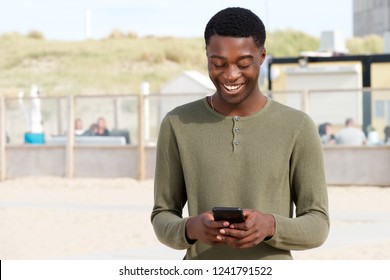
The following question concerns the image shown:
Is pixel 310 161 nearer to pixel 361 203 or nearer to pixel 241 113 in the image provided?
pixel 241 113

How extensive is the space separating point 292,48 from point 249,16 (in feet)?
243

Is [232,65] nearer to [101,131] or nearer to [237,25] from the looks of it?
[237,25]

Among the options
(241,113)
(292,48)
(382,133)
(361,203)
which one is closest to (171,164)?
(241,113)

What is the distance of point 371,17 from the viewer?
191 feet

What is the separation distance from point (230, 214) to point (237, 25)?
20.4 inches

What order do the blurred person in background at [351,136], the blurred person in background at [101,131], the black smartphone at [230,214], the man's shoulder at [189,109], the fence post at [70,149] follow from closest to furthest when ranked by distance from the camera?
1. the black smartphone at [230,214]
2. the man's shoulder at [189,109]
3. the blurred person in background at [351,136]
4. the fence post at [70,149]
5. the blurred person in background at [101,131]

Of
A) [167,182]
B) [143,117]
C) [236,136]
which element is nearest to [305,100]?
[143,117]

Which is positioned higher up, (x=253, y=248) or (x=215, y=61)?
(x=215, y=61)

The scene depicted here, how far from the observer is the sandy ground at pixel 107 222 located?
36.0ft

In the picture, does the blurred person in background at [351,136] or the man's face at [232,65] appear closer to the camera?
the man's face at [232,65]

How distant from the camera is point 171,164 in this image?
2727 millimetres

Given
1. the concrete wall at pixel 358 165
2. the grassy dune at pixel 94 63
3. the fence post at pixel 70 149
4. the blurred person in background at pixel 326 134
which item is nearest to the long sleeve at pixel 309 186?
the concrete wall at pixel 358 165

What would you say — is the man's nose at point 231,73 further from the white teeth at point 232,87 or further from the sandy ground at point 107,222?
the sandy ground at point 107,222

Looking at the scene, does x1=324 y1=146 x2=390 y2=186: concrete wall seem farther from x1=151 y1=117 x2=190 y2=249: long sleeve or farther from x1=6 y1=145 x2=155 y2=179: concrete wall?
x1=151 y1=117 x2=190 y2=249: long sleeve
